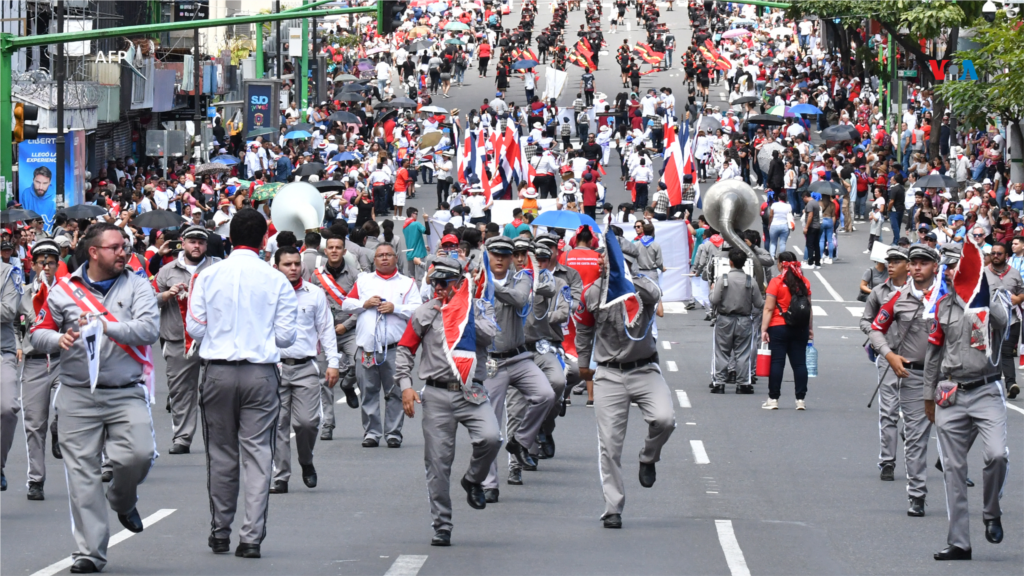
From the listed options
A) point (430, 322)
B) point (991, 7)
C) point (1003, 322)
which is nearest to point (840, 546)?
point (1003, 322)

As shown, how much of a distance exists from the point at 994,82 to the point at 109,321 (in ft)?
79.7

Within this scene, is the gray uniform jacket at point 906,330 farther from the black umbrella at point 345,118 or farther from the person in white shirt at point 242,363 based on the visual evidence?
the black umbrella at point 345,118

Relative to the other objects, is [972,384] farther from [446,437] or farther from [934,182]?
[934,182]

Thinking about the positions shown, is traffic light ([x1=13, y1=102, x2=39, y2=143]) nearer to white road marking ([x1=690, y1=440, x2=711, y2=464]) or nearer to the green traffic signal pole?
the green traffic signal pole

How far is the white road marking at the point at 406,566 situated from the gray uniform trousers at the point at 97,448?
143 centimetres

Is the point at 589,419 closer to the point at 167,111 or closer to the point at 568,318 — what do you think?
the point at 568,318

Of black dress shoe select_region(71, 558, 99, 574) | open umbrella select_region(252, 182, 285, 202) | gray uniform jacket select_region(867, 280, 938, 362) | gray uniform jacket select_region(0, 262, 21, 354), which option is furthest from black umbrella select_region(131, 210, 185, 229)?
black dress shoe select_region(71, 558, 99, 574)

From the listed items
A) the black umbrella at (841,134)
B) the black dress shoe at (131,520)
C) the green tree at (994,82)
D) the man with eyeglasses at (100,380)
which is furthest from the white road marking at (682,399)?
the black umbrella at (841,134)

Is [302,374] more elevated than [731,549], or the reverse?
[302,374]

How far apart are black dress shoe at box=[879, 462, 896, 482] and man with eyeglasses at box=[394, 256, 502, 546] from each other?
3925 mm

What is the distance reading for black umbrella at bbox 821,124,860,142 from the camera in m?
43.6

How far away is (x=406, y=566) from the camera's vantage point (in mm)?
9234

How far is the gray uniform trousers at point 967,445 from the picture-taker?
32.1 ft

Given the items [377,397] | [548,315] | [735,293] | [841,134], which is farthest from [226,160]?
[548,315]
